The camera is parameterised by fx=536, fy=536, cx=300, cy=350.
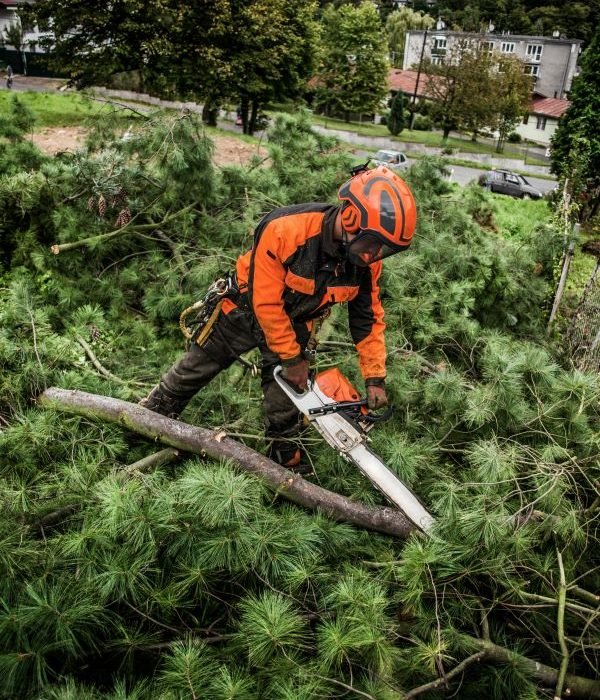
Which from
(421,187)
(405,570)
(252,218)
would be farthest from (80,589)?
(421,187)

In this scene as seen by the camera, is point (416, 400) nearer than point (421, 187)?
Yes

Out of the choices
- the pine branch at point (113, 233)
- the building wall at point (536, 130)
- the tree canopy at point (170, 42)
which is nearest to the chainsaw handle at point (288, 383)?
the pine branch at point (113, 233)

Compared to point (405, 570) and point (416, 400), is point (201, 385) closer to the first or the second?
point (416, 400)

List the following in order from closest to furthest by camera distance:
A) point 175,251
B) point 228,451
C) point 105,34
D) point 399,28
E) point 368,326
Result: 1. point 228,451
2. point 368,326
3. point 175,251
4. point 105,34
5. point 399,28

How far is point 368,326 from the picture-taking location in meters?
2.84

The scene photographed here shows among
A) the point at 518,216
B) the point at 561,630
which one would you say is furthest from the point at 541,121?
the point at 561,630

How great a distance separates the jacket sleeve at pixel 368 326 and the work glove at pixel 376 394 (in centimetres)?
6

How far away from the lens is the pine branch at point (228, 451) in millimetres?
2336

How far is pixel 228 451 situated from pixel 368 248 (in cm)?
113

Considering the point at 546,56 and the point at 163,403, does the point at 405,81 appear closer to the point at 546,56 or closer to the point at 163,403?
the point at 546,56

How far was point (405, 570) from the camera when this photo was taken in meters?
1.90

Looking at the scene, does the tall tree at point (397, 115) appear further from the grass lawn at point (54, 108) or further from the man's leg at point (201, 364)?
the man's leg at point (201, 364)

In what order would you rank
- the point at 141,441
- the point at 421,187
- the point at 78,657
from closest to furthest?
1. the point at 78,657
2. the point at 141,441
3. the point at 421,187

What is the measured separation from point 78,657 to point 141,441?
1268 mm
